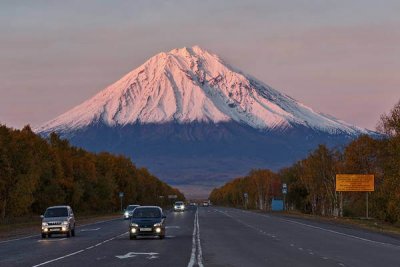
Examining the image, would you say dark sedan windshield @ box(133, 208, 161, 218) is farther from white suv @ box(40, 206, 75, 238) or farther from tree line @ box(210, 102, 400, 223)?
tree line @ box(210, 102, 400, 223)

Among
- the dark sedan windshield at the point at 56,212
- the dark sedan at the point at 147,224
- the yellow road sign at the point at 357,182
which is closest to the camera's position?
the dark sedan at the point at 147,224

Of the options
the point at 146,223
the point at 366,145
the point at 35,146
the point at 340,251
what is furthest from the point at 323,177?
the point at 340,251

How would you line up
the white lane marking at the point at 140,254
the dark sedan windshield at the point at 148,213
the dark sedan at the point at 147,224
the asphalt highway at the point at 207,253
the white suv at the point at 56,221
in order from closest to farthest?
the asphalt highway at the point at 207,253
the white lane marking at the point at 140,254
the dark sedan at the point at 147,224
the dark sedan windshield at the point at 148,213
the white suv at the point at 56,221

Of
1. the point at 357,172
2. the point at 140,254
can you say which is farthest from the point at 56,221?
the point at 357,172

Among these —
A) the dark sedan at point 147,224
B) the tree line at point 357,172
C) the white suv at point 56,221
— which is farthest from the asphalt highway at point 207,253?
the tree line at point 357,172

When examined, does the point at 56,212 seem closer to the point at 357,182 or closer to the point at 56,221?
the point at 56,221

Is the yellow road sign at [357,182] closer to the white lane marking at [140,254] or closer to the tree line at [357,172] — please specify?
the tree line at [357,172]

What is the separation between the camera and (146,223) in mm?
42281

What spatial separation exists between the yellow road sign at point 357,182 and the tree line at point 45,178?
27.7m

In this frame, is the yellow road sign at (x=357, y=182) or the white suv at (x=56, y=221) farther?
the yellow road sign at (x=357, y=182)

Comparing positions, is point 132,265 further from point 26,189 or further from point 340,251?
point 26,189

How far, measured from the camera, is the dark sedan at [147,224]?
4219 cm

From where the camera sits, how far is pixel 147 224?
42250mm

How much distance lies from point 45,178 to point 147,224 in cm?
4012
